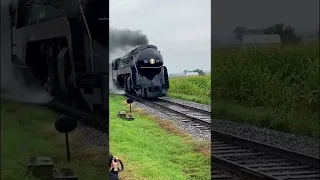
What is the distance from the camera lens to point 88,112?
2.77 metres

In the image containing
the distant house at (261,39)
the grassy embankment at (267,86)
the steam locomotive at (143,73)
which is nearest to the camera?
the grassy embankment at (267,86)

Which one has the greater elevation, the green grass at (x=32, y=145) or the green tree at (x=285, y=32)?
the green tree at (x=285, y=32)

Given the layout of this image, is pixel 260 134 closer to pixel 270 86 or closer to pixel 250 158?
pixel 250 158

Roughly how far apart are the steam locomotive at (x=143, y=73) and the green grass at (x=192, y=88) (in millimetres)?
58

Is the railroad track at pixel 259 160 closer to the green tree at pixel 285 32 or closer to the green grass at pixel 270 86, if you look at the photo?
the green grass at pixel 270 86

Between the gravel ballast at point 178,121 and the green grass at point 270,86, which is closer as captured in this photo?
the green grass at point 270,86

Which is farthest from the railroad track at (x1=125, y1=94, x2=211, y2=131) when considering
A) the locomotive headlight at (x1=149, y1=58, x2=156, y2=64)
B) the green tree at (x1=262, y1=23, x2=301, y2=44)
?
the green tree at (x1=262, y1=23, x2=301, y2=44)

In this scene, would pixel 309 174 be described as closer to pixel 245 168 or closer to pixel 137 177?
pixel 245 168

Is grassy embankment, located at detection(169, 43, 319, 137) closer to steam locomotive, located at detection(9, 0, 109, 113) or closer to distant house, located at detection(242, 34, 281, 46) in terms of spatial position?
distant house, located at detection(242, 34, 281, 46)

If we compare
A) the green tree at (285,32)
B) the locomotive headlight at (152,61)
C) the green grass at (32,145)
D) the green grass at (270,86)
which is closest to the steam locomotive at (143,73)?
the locomotive headlight at (152,61)

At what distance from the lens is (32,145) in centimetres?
270

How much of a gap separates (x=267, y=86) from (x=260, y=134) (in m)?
0.32

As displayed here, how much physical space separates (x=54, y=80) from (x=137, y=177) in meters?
0.85

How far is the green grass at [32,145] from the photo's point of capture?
266 cm
